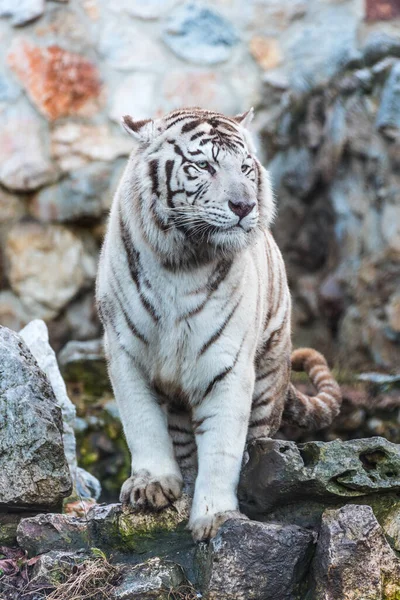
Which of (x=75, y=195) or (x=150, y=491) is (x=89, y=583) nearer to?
(x=150, y=491)

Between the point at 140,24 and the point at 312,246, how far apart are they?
2379 millimetres

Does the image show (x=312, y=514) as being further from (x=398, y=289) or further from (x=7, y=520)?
(x=398, y=289)

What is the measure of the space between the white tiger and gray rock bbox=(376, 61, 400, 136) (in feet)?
10.7

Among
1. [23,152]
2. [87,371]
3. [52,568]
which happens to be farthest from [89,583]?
[23,152]

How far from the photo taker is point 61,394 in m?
4.62

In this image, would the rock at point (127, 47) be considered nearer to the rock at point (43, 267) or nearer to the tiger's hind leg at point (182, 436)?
the rock at point (43, 267)

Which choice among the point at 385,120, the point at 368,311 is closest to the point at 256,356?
the point at 368,311

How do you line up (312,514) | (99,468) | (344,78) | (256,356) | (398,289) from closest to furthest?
(312,514), (256,356), (99,468), (398,289), (344,78)

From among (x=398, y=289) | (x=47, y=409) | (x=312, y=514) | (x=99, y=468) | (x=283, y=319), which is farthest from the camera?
(x=398, y=289)

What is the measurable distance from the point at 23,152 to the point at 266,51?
87.9 inches

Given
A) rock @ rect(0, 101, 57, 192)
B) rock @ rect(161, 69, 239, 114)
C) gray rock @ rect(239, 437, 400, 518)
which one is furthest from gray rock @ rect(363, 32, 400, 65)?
gray rock @ rect(239, 437, 400, 518)

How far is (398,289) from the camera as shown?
6.61m

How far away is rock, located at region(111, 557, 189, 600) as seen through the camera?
10.1 ft

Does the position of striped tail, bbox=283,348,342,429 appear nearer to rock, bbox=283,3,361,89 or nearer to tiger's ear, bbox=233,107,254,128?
tiger's ear, bbox=233,107,254,128
